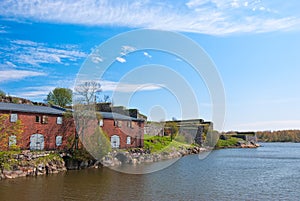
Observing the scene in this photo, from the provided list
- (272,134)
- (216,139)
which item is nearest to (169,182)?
(216,139)

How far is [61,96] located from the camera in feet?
233

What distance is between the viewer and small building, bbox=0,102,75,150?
107 ft

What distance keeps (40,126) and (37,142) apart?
6.00 ft

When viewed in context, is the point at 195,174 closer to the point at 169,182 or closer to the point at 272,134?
the point at 169,182

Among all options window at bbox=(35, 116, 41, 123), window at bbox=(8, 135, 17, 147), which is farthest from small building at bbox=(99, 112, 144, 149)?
window at bbox=(8, 135, 17, 147)

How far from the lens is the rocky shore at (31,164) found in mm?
27656

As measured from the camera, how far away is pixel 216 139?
86500mm

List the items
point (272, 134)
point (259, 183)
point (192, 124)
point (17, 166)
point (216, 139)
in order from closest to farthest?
point (259, 183)
point (17, 166)
point (192, 124)
point (216, 139)
point (272, 134)

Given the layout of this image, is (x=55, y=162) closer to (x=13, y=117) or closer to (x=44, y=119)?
(x=44, y=119)

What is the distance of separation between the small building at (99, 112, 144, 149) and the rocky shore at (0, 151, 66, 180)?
414 inches

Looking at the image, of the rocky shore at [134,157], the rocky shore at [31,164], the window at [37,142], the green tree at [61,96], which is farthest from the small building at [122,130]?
the green tree at [61,96]

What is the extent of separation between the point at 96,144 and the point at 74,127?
166 inches

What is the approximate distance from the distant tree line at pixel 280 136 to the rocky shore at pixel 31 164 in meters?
154

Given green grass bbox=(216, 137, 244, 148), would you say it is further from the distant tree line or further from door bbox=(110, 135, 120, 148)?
the distant tree line
